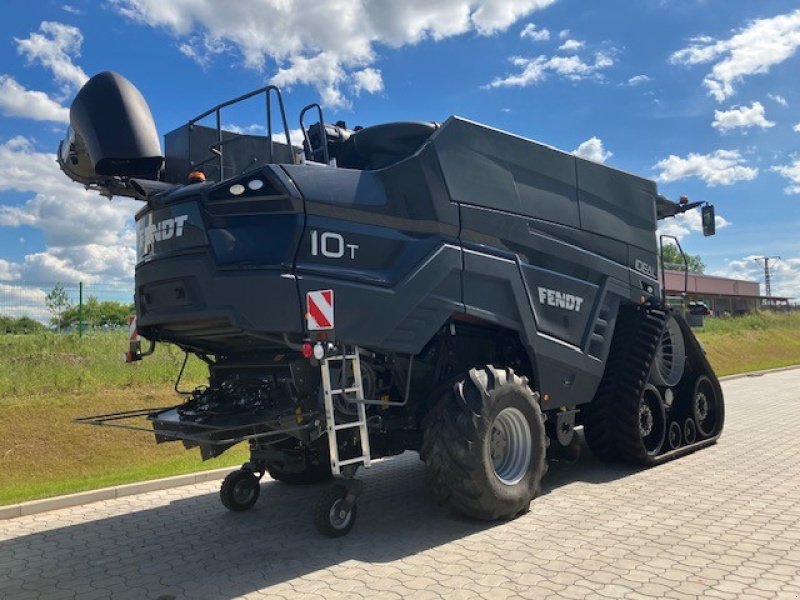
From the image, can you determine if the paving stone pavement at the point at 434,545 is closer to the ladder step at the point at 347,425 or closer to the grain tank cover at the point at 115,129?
the ladder step at the point at 347,425

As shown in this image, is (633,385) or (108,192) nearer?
(108,192)

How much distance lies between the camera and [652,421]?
795cm

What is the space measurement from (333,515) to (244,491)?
158 centimetres

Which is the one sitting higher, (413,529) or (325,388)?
(325,388)

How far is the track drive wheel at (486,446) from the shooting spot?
5199 mm

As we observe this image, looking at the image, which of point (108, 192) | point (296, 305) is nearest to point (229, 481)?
point (296, 305)

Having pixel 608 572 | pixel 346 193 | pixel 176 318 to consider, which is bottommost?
pixel 608 572

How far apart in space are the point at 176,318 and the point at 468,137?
9.85 ft

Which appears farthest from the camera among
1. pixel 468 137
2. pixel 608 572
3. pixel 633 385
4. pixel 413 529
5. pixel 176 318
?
pixel 633 385

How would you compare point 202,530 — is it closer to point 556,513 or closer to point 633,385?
point 556,513

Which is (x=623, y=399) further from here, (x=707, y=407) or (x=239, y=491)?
(x=239, y=491)

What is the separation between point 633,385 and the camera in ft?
24.5

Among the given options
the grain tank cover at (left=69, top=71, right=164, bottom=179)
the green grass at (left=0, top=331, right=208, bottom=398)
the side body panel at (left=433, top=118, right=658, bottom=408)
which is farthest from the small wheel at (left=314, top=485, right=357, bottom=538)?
the green grass at (left=0, top=331, right=208, bottom=398)

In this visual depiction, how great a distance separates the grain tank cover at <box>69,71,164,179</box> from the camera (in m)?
5.75
